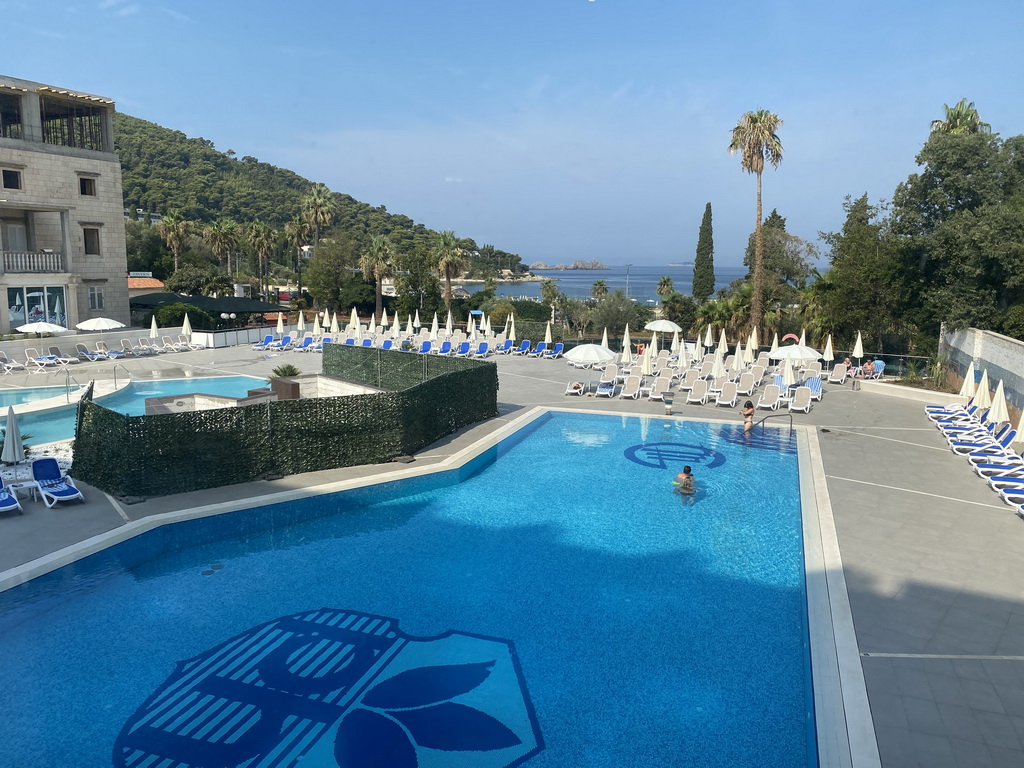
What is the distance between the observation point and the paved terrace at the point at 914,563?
6.49 m

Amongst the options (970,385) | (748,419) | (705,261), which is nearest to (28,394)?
(748,419)

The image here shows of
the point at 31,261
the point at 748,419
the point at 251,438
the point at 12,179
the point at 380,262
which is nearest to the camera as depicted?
the point at 251,438

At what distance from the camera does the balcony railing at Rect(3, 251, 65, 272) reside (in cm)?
3017

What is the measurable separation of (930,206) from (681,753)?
27437 millimetres

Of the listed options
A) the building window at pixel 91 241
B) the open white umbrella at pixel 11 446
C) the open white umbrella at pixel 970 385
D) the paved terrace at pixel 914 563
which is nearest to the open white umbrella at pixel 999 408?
the paved terrace at pixel 914 563

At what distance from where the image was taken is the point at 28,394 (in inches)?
854

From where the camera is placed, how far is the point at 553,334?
37031 mm

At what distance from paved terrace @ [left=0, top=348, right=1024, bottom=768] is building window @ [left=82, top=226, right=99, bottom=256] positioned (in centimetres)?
2542

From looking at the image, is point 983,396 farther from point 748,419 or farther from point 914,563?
point 914,563

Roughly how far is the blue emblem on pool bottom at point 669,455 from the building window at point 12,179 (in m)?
29.6

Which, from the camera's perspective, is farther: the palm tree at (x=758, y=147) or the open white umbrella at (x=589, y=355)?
the palm tree at (x=758, y=147)

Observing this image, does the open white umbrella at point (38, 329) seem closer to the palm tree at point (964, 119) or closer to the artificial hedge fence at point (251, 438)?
the artificial hedge fence at point (251, 438)

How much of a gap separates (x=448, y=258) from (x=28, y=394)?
89.7 ft

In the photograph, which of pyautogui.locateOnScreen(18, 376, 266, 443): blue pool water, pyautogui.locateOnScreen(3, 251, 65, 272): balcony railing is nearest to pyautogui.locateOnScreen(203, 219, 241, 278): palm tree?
pyautogui.locateOnScreen(3, 251, 65, 272): balcony railing
